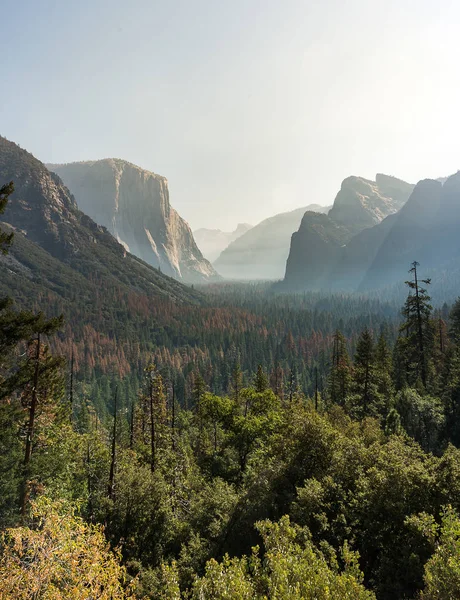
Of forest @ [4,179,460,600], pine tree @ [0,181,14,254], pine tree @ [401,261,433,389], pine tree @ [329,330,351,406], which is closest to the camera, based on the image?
forest @ [4,179,460,600]

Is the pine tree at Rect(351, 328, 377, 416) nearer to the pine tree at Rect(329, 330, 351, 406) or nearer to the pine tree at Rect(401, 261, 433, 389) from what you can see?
the pine tree at Rect(329, 330, 351, 406)

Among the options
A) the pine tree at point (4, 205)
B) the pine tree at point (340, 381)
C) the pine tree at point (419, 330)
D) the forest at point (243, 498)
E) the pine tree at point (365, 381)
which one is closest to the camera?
the forest at point (243, 498)

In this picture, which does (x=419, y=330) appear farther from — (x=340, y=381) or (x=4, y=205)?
(x=4, y=205)

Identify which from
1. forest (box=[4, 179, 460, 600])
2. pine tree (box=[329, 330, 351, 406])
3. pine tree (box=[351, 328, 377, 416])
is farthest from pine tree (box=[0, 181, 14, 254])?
pine tree (box=[329, 330, 351, 406])

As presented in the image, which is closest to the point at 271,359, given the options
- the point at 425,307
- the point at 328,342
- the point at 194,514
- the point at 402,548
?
the point at 328,342

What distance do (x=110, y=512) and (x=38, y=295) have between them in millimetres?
179404

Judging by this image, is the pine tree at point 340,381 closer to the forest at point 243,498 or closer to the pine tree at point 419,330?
the forest at point 243,498

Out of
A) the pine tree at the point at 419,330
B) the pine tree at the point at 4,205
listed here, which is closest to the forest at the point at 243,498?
the pine tree at the point at 4,205

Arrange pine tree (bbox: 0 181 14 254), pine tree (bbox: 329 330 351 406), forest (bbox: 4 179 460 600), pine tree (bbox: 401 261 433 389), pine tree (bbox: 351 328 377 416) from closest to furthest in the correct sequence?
1. forest (bbox: 4 179 460 600)
2. pine tree (bbox: 0 181 14 254)
3. pine tree (bbox: 351 328 377 416)
4. pine tree (bbox: 401 261 433 389)
5. pine tree (bbox: 329 330 351 406)

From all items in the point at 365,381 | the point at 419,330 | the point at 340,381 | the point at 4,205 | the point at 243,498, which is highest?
the point at 4,205

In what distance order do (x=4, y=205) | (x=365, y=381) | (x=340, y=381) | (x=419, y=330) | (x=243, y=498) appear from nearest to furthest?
(x=4, y=205)
(x=243, y=498)
(x=365, y=381)
(x=419, y=330)
(x=340, y=381)

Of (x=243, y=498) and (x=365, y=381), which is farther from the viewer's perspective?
(x=365, y=381)

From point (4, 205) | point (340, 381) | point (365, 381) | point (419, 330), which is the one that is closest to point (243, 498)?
point (4, 205)

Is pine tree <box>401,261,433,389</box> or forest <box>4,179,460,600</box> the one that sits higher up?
pine tree <box>401,261,433,389</box>
